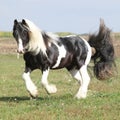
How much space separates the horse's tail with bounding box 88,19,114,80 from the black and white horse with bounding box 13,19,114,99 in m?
0.62

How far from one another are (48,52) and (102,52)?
2528 mm

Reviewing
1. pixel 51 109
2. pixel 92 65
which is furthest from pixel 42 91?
pixel 51 109

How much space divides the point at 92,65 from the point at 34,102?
3008 millimetres

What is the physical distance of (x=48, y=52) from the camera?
479 inches

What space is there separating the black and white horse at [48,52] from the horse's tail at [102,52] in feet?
2.03

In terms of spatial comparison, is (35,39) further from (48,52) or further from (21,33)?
(48,52)

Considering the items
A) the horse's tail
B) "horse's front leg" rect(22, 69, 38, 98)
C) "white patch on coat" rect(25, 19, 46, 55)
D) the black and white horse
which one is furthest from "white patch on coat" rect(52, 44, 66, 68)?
the horse's tail

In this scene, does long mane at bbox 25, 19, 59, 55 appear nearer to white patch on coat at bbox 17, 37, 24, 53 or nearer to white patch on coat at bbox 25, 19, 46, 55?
white patch on coat at bbox 25, 19, 46, 55

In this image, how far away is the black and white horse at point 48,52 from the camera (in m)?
11.8

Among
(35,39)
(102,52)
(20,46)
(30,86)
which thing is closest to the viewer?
(20,46)

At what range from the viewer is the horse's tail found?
45.6 ft

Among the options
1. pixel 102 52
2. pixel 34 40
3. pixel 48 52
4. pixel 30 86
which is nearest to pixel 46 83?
pixel 30 86

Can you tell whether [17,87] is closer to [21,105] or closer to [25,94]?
[25,94]

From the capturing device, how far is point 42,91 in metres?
15.8
